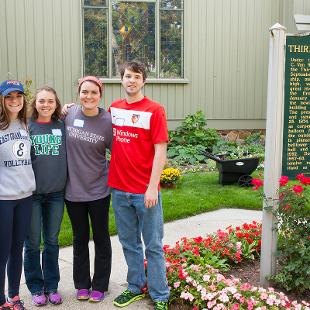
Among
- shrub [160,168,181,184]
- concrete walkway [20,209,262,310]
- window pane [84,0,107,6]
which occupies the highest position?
window pane [84,0,107,6]

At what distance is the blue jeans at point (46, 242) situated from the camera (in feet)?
11.8

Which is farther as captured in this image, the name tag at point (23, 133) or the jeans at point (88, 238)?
the jeans at point (88, 238)

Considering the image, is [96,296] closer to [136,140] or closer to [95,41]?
[136,140]

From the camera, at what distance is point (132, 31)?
1081 centimetres

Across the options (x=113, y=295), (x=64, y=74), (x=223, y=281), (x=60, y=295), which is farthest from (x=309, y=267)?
(x=64, y=74)

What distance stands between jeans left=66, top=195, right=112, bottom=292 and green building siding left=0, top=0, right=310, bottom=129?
7.08m

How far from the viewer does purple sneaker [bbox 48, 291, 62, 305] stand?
3.77 meters

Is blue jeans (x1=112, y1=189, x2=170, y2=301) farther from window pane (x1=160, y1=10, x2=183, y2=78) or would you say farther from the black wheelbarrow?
window pane (x1=160, y1=10, x2=183, y2=78)

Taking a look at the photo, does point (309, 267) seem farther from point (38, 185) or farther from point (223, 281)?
point (38, 185)

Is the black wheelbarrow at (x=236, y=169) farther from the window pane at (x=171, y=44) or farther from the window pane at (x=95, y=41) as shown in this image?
the window pane at (x=95, y=41)

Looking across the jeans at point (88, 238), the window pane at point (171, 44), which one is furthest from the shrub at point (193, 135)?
the jeans at point (88, 238)

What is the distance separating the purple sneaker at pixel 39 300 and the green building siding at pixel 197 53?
716 cm

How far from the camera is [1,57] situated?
10070mm

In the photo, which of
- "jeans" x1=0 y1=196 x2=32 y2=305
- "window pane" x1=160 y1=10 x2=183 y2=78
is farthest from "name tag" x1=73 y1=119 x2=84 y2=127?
"window pane" x1=160 y1=10 x2=183 y2=78
